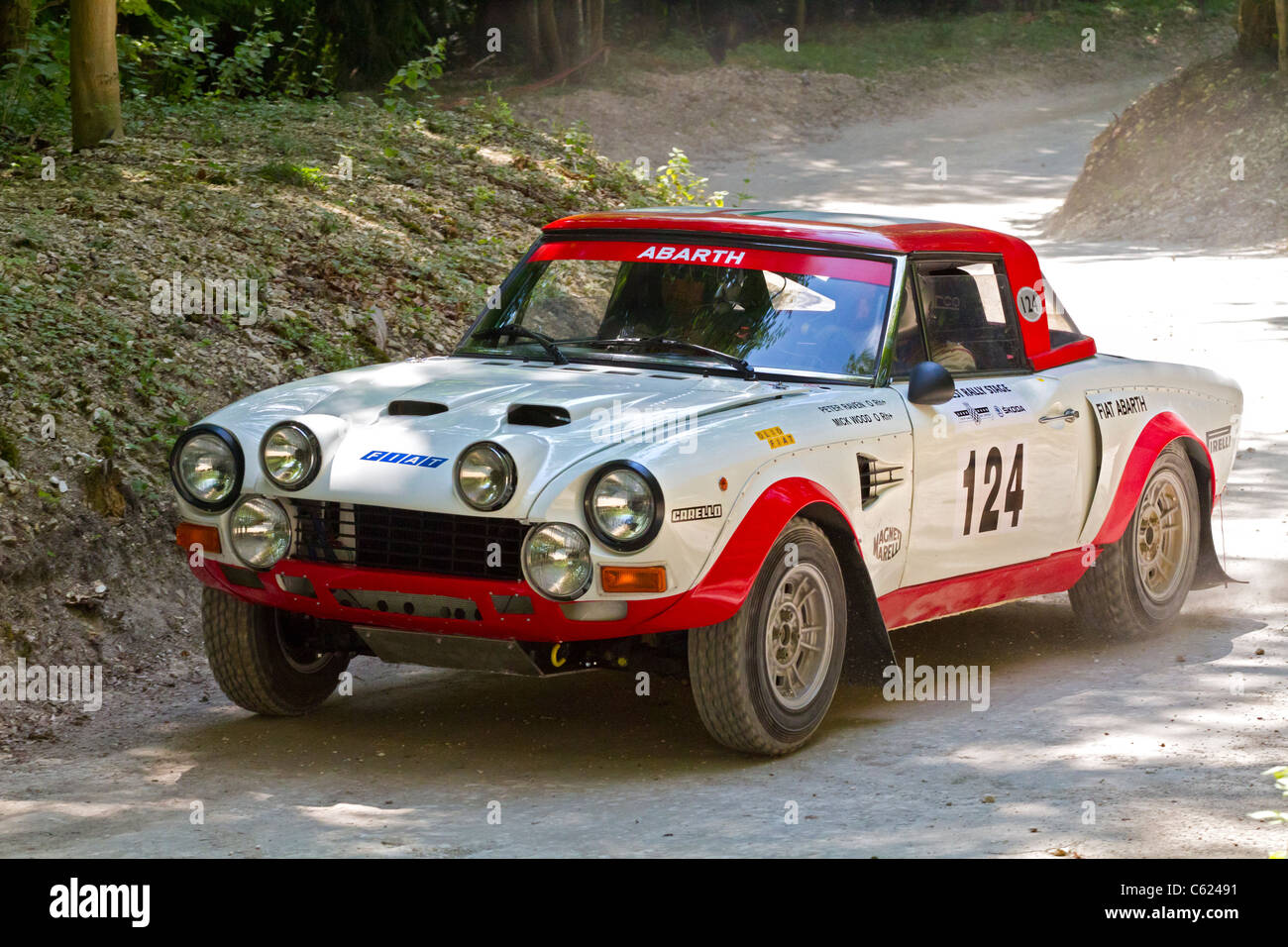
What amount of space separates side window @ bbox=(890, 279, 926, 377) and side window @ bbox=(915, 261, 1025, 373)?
0.22 ft

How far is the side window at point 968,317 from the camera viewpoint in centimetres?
683

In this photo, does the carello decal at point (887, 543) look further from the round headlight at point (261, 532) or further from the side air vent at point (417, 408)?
the round headlight at point (261, 532)

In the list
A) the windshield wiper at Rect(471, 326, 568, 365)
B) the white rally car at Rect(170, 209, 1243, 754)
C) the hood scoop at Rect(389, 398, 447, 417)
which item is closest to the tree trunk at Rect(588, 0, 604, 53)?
the white rally car at Rect(170, 209, 1243, 754)

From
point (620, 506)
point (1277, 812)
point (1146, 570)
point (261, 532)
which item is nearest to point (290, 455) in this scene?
point (261, 532)

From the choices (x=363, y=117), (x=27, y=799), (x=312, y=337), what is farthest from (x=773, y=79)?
(x=27, y=799)

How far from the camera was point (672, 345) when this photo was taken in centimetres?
652

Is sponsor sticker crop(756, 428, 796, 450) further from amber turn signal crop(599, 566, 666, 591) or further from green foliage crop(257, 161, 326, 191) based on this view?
green foliage crop(257, 161, 326, 191)

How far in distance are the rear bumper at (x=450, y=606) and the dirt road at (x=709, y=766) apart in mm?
534

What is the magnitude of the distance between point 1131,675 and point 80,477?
491cm

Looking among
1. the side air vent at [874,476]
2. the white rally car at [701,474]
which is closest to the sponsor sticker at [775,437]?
the white rally car at [701,474]

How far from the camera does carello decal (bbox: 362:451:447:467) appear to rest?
551cm

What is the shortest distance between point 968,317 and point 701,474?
211cm

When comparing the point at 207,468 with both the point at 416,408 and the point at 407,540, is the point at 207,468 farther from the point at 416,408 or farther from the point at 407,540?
the point at 407,540

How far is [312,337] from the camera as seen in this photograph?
394 inches
